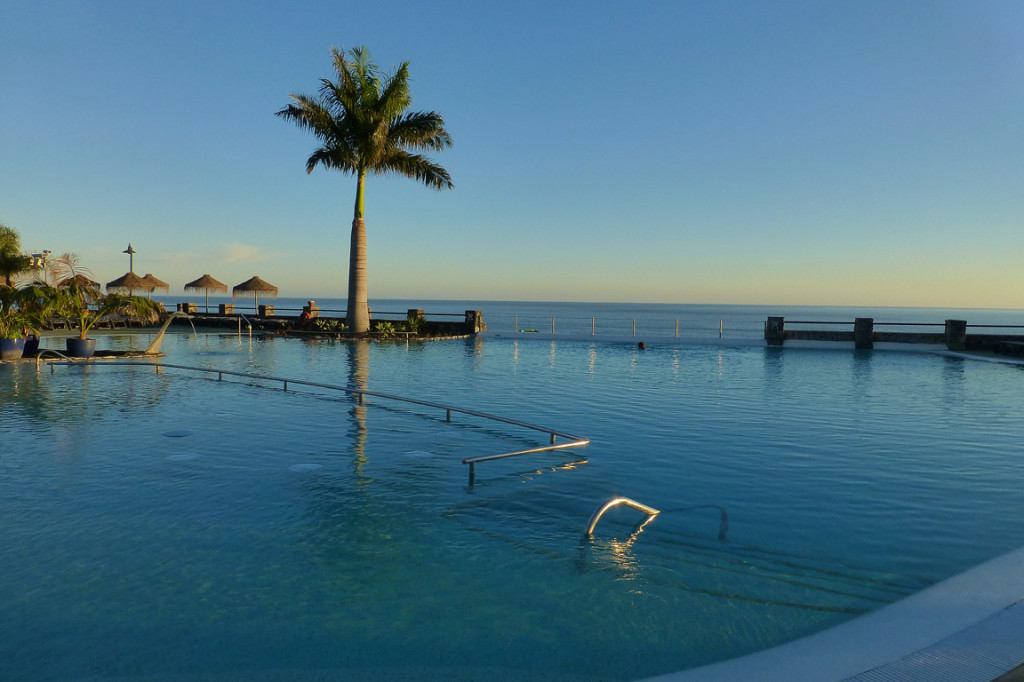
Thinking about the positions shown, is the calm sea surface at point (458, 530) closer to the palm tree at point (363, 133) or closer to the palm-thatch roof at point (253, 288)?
the palm tree at point (363, 133)

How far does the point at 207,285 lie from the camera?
43.0 meters

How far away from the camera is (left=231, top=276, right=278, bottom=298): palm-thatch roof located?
137 ft

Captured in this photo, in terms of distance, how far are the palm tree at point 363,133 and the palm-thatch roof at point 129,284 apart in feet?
68.3

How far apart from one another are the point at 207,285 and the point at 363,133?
19.9 meters

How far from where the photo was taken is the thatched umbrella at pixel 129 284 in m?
43.4

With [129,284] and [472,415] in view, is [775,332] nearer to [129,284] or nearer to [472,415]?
[472,415]

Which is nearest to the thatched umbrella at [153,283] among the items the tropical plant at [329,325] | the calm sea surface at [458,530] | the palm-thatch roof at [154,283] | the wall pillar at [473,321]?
the palm-thatch roof at [154,283]

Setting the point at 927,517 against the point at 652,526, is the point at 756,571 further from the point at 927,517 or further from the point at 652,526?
the point at 927,517

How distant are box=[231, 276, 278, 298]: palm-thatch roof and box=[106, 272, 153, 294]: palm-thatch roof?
6.60 meters

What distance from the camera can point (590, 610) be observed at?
4.68 meters

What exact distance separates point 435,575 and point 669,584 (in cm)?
185

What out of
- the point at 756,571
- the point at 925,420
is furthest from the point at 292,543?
the point at 925,420

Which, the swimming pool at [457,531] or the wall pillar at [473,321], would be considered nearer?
the swimming pool at [457,531]

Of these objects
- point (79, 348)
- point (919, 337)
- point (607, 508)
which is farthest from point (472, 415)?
point (919, 337)
